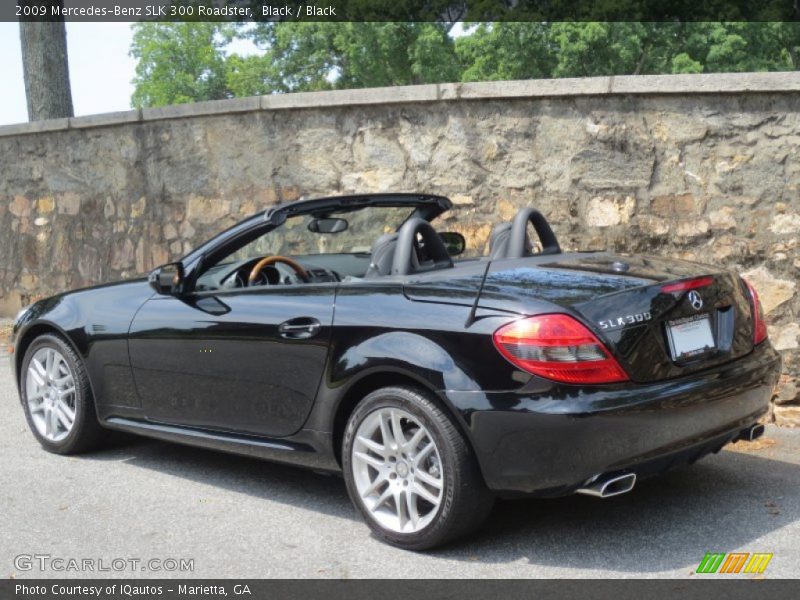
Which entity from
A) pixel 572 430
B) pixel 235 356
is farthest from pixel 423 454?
pixel 235 356

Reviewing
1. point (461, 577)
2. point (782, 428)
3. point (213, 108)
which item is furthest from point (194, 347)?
point (213, 108)

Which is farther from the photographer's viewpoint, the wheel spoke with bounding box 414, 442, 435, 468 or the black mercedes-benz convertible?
the wheel spoke with bounding box 414, 442, 435, 468

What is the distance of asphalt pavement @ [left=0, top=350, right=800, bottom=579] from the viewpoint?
13.6 ft

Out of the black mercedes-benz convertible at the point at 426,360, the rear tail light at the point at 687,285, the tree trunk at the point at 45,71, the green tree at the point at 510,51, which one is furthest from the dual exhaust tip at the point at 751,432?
the green tree at the point at 510,51

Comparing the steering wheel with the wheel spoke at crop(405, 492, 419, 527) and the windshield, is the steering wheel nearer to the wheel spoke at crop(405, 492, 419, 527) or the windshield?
the windshield

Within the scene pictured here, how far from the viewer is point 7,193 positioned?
12.0 metres

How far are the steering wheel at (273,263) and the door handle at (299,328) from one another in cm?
54

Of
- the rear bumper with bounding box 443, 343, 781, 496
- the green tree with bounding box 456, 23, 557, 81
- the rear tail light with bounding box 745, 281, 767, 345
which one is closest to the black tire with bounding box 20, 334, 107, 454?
the rear bumper with bounding box 443, 343, 781, 496

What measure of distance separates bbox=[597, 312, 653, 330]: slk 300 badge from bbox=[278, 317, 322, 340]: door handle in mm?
1282

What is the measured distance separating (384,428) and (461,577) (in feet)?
2.29

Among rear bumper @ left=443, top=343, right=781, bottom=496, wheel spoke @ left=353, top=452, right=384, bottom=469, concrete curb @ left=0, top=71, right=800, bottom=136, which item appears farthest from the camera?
concrete curb @ left=0, top=71, right=800, bottom=136

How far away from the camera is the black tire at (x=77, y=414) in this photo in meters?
5.92

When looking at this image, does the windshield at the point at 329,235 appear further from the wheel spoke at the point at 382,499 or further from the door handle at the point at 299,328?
the wheel spoke at the point at 382,499

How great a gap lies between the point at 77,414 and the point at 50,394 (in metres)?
0.31
